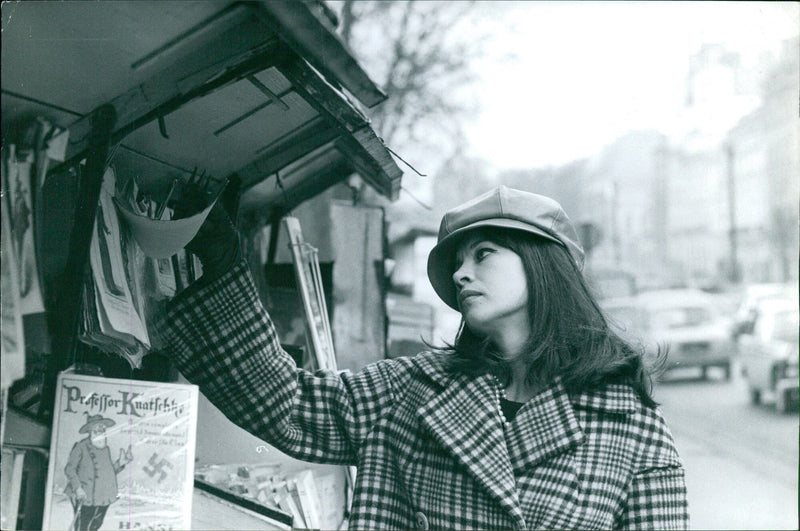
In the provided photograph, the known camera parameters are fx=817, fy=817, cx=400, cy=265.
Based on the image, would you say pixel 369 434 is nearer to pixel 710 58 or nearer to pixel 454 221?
pixel 454 221

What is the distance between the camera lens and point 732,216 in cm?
1616

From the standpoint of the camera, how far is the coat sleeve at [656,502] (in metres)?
1.62

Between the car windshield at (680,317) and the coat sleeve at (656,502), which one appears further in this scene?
the car windshield at (680,317)

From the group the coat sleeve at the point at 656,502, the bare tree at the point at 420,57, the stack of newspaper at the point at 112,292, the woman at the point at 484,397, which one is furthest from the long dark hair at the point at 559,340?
the bare tree at the point at 420,57

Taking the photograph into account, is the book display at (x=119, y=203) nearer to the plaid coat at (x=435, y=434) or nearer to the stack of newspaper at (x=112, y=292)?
the stack of newspaper at (x=112, y=292)

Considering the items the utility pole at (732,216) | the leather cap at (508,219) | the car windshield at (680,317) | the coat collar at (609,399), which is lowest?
the coat collar at (609,399)

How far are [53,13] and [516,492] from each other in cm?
121

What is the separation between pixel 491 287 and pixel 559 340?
20cm

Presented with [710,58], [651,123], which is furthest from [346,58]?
[710,58]

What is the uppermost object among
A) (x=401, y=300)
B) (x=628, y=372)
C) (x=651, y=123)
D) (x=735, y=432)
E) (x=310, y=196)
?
(x=651, y=123)

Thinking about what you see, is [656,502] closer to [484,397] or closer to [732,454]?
[484,397]

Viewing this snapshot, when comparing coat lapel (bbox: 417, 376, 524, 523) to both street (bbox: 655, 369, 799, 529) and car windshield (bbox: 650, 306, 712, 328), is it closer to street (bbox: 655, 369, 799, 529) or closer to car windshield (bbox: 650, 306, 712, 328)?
street (bbox: 655, 369, 799, 529)

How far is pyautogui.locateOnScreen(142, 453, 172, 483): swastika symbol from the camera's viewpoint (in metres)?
Answer: 1.48

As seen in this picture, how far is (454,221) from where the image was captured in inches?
72.0
